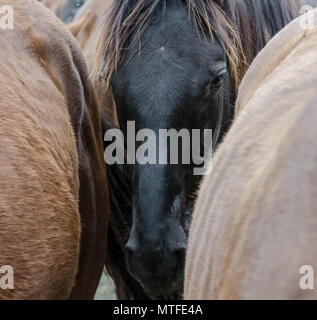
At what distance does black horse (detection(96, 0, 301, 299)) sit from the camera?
6.86 feet

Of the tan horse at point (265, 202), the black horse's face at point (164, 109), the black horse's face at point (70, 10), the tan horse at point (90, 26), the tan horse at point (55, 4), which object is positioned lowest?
the tan horse at point (265, 202)

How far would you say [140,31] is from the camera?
223cm

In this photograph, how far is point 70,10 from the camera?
393 centimetres

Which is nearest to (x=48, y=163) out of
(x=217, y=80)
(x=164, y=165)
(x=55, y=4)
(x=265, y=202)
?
(x=164, y=165)

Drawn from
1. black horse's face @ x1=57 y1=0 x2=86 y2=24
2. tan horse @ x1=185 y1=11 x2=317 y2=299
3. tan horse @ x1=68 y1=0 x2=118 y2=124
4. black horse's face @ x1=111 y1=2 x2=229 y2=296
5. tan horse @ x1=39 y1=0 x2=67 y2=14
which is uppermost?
tan horse @ x1=39 y1=0 x2=67 y2=14

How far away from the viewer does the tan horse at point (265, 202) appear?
925 mm

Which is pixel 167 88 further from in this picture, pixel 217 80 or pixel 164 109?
pixel 217 80

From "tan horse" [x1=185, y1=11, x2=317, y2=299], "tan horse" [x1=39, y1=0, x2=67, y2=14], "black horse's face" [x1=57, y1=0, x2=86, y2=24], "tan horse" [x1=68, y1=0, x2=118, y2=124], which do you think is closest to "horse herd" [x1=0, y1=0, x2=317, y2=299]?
"tan horse" [x1=185, y1=11, x2=317, y2=299]

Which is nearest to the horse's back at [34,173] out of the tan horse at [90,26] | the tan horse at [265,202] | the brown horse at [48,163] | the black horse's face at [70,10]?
the brown horse at [48,163]

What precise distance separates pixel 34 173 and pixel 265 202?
3.12 ft

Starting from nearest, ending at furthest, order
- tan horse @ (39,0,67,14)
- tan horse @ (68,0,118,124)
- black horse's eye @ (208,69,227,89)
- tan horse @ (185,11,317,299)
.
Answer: tan horse @ (185,11,317,299) < black horse's eye @ (208,69,227,89) < tan horse @ (68,0,118,124) < tan horse @ (39,0,67,14)

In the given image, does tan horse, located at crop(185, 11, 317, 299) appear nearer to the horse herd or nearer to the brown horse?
the horse herd

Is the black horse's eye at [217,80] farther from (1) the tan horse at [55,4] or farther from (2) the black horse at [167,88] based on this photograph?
(1) the tan horse at [55,4]
